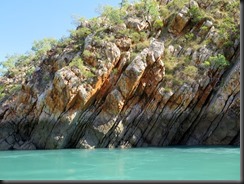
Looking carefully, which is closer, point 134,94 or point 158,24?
point 134,94

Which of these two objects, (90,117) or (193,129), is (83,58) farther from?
(193,129)

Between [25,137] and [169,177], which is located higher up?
[169,177]

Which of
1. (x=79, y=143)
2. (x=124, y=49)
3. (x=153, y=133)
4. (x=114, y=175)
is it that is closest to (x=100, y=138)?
(x=79, y=143)

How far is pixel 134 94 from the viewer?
28.3m

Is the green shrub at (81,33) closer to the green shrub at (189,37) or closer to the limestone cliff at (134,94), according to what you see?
the limestone cliff at (134,94)

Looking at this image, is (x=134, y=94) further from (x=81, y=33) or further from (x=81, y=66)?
(x=81, y=33)

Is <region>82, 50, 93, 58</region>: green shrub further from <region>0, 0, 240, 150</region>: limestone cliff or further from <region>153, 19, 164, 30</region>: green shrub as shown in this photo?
<region>153, 19, 164, 30</region>: green shrub

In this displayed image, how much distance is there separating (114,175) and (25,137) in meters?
20.4

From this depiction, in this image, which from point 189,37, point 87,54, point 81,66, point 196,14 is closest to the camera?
point 81,66

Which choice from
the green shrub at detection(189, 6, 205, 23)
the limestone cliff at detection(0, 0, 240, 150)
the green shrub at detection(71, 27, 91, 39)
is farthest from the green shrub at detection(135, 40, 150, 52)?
the green shrub at detection(71, 27, 91, 39)

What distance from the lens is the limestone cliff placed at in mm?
26672

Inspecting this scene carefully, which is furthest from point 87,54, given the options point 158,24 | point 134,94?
point 158,24

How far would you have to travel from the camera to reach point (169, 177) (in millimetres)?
10227

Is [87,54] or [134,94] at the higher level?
[87,54]
